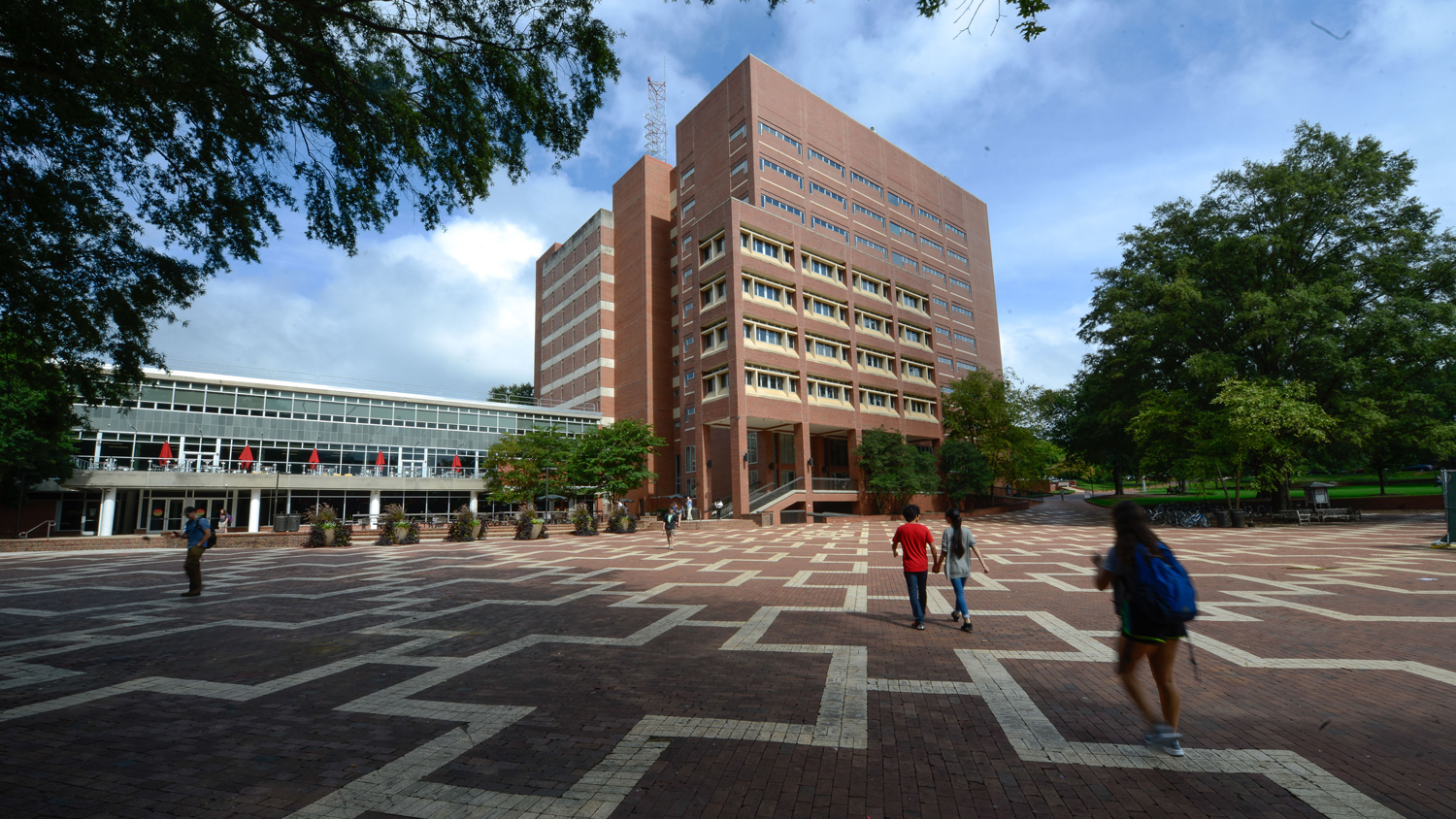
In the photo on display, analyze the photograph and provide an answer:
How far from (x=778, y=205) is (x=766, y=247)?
14.0 feet

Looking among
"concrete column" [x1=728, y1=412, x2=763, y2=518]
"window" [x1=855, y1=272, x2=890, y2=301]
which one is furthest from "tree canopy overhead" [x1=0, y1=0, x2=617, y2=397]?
"window" [x1=855, y1=272, x2=890, y2=301]

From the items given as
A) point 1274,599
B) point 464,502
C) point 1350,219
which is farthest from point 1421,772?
point 464,502

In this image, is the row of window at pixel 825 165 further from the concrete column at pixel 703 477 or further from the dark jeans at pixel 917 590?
the dark jeans at pixel 917 590

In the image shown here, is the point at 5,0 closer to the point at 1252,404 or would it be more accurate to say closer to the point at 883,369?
the point at 1252,404

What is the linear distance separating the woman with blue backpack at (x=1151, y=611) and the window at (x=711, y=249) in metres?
37.6

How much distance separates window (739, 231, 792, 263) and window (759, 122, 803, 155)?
27.8 ft

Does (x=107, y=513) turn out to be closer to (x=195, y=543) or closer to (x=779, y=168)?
(x=195, y=543)

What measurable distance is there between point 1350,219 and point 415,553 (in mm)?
41213

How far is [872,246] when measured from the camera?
171 ft

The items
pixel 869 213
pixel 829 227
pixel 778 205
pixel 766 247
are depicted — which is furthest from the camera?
pixel 869 213

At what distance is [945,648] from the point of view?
7273 millimetres

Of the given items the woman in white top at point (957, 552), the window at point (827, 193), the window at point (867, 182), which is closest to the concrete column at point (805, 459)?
the window at point (827, 193)

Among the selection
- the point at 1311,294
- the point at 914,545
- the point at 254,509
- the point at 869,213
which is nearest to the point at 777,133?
the point at 869,213

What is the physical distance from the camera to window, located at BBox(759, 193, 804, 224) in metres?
42.7
